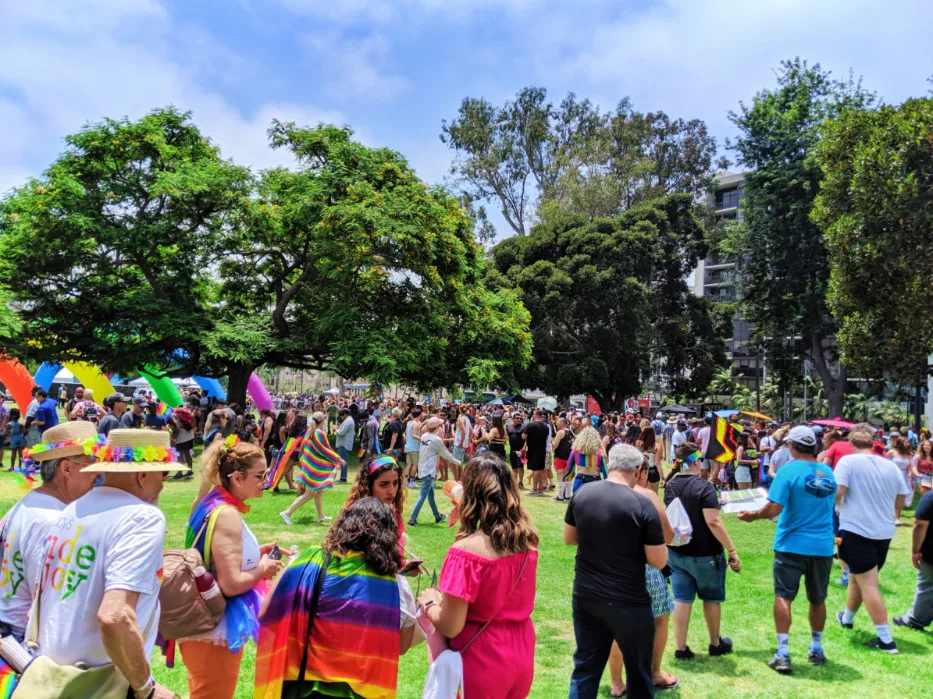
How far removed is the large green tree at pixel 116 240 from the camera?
20.5 meters

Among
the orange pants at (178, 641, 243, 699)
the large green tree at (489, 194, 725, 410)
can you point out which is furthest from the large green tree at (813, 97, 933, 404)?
the orange pants at (178, 641, 243, 699)

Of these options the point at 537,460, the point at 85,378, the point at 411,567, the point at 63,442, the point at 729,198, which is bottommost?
the point at 537,460

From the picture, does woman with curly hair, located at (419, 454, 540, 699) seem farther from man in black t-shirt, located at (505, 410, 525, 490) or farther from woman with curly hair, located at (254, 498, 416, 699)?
man in black t-shirt, located at (505, 410, 525, 490)

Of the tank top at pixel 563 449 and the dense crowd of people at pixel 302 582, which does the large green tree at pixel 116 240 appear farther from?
the dense crowd of people at pixel 302 582

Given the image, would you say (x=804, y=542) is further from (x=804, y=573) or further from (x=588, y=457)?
(x=588, y=457)

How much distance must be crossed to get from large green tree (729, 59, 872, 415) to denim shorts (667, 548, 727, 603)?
27530mm

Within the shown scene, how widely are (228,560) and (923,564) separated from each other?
638 cm

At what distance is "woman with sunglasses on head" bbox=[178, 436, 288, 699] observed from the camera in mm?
3137

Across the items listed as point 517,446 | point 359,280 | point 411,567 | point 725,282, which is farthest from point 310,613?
point 725,282

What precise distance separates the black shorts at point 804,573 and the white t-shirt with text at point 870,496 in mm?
872

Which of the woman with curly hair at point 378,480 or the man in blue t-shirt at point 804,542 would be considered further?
the man in blue t-shirt at point 804,542

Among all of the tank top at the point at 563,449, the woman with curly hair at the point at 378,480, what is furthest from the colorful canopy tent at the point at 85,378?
the woman with curly hair at the point at 378,480

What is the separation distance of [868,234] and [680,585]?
1451 centimetres

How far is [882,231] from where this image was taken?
54.3 ft
